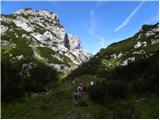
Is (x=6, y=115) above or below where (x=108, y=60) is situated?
below

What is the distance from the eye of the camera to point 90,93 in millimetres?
32500

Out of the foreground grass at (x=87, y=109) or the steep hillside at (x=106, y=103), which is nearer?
the foreground grass at (x=87, y=109)

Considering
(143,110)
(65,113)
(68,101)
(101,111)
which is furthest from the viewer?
(68,101)

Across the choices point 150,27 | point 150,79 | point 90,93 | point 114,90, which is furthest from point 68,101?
point 150,27

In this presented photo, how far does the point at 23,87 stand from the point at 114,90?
17.6m

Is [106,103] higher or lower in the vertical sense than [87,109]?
higher

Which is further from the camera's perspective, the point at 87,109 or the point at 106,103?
the point at 106,103

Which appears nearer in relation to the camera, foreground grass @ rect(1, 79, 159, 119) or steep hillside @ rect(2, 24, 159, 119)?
foreground grass @ rect(1, 79, 159, 119)

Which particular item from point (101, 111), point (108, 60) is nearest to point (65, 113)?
point (101, 111)

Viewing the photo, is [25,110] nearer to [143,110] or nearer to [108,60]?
[143,110]

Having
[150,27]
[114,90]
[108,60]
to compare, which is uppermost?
[150,27]

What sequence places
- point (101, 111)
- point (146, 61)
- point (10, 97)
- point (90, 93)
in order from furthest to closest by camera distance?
point (146, 61) → point (10, 97) → point (90, 93) → point (101, 111)

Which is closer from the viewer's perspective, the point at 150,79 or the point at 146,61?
the point at 150,79

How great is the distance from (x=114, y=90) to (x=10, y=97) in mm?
13842
